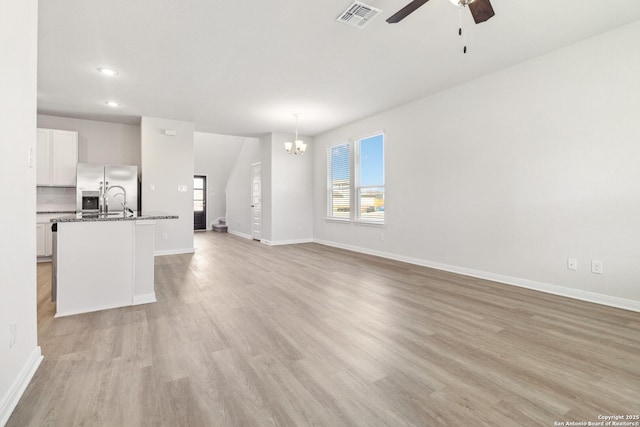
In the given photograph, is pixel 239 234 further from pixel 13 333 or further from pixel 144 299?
pixel 13 333

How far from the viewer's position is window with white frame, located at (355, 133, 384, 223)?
5.98m

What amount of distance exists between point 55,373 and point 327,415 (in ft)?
5.79

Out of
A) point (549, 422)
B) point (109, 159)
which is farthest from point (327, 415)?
point (109, 159)

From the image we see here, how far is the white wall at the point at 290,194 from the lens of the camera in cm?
739

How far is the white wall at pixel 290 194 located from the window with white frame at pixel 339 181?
739 millimetres

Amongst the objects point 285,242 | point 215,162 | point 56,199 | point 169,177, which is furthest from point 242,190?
point 56,199

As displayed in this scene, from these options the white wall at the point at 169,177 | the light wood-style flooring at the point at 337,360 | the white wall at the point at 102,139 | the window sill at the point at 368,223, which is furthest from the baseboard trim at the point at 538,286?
the white wall at the point at 102,139

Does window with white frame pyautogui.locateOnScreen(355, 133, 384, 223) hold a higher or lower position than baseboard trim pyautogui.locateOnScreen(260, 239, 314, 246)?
higher

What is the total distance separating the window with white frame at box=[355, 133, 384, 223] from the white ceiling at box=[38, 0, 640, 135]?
1.09 metres

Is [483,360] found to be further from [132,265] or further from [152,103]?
[152,103]

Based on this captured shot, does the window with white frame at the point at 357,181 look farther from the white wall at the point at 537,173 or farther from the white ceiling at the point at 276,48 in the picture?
the white ceiling at the point at 276,48

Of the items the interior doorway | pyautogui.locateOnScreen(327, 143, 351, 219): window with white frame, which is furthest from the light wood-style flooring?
the interior doorway

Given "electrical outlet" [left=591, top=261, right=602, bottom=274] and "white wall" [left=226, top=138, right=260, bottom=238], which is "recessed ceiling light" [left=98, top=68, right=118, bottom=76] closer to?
"white wall" [left=226, top=138, right=260, bottom=238]

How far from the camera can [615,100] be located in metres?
3.07
